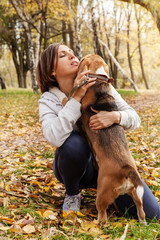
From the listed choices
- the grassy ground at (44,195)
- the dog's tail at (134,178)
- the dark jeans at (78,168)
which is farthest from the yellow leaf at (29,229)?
the dog's tail at (134,178)

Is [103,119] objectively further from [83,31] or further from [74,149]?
[83,31]

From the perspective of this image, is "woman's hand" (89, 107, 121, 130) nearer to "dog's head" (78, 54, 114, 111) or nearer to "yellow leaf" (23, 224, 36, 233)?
"dog's head" (78, 54, 114, 111)

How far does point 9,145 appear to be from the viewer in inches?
190

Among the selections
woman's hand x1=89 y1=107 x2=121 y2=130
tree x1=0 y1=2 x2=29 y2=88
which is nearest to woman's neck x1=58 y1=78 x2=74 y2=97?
woman's hand x1=89 y1=107 x2=121 y2=130

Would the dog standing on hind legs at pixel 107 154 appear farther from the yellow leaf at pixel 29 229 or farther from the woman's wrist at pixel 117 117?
the yellow leaf at pixel 29 229

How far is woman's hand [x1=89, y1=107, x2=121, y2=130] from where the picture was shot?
2.10 meters

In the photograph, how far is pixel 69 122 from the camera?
2191 mm

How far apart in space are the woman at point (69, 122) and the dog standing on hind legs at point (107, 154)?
8 cm

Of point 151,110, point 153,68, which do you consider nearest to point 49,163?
point 151,110

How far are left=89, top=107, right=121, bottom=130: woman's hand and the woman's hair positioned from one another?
2.53ft

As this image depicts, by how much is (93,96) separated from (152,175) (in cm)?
173

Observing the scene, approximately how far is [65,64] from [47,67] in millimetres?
209

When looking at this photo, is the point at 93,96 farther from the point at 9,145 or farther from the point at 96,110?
the point at 9,145

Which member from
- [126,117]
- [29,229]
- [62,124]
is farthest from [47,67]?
[29,229]
